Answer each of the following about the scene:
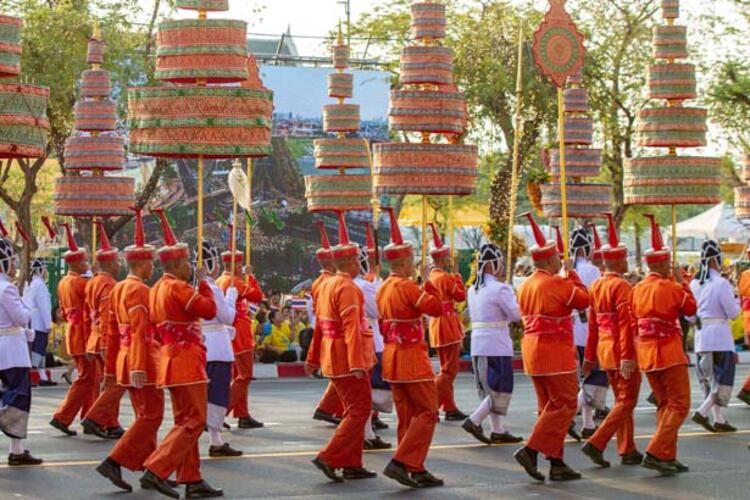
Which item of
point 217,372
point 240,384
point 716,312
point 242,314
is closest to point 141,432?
point 217,372

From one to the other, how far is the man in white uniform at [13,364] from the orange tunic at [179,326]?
2050 mm

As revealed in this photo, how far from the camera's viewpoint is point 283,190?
130 ft

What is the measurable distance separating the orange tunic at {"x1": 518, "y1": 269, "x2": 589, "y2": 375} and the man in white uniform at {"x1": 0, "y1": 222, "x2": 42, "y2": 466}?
421cm

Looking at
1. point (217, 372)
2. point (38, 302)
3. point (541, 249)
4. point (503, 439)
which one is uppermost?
point (541, 249)

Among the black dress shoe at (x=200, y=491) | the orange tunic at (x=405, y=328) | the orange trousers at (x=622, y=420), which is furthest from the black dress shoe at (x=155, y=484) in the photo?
the orange trousers at (x=622, y=420)

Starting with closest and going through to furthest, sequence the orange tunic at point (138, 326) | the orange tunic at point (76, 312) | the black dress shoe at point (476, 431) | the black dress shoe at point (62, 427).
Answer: the orange tunic at point (138, 326), the black dress shoe at point (476, 431), the black dress shoe at point (62, 427), the orange tunic at point (76, 312)

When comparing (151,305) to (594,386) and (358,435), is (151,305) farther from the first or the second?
(594,386)

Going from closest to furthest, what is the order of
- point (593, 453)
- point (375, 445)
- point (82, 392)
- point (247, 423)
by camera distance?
point (593, 453) < point (375, 445) < point (82, 392) < point (247, 423)

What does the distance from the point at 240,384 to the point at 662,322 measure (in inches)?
202

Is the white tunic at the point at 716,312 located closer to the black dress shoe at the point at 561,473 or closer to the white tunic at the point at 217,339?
the black dress shoe at the point at 561,473

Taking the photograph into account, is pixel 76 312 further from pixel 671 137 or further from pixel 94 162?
pixel 671 137

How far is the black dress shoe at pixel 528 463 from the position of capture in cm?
1395

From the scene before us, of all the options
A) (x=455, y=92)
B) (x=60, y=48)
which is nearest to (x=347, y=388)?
(x=455, y=92)

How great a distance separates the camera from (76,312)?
18562mm
